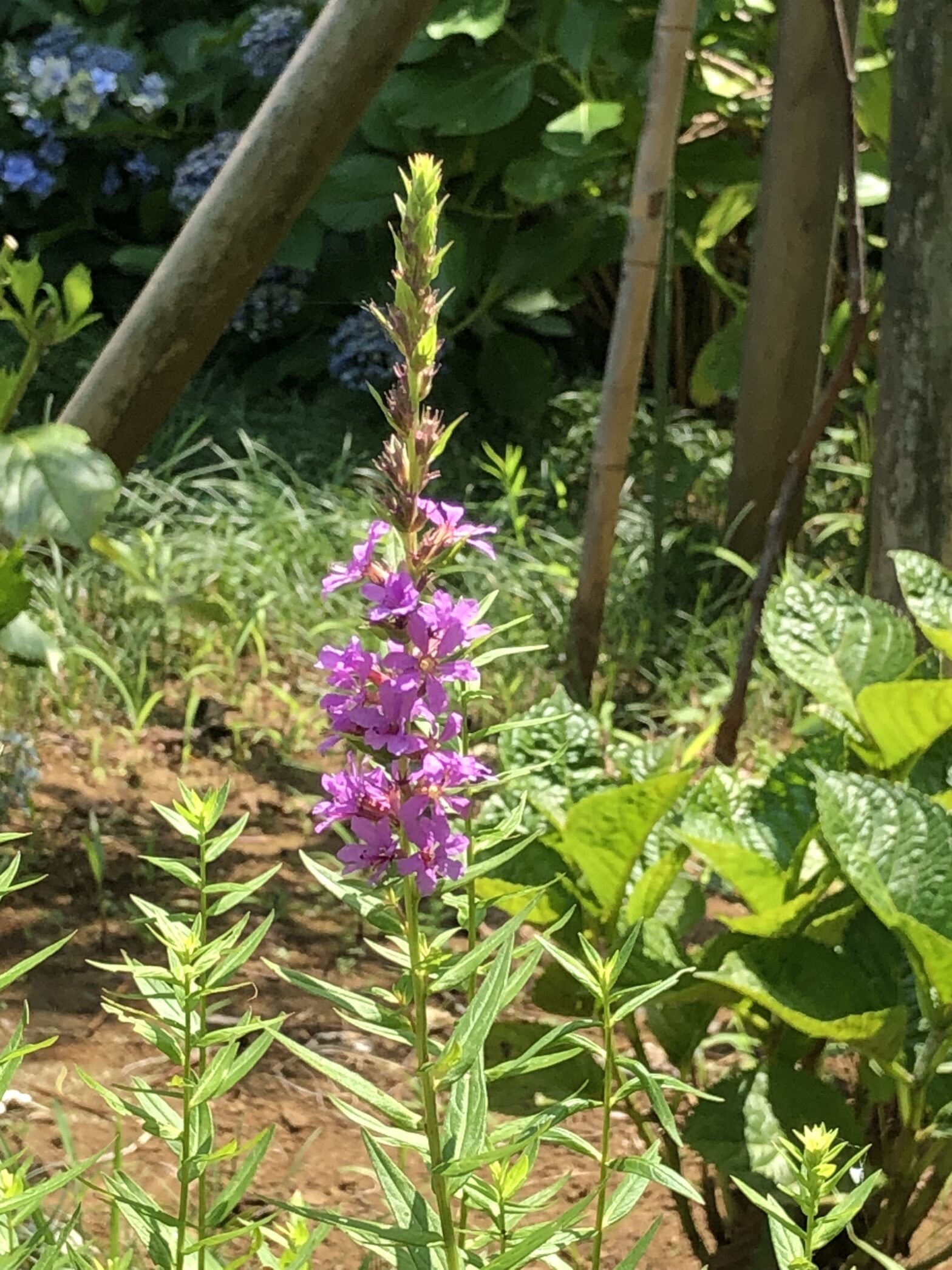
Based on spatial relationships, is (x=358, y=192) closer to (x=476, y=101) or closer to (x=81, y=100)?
(x=476, y=101)

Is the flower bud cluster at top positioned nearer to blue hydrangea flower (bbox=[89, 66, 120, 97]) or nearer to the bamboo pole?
the bamboo pole

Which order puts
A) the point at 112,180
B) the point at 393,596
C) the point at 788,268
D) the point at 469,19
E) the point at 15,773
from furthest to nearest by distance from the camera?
1. the point at 112,180
2. the point at 469,19
3. the point at 788,268
4. the point at 15,773
5. the point at 393,596

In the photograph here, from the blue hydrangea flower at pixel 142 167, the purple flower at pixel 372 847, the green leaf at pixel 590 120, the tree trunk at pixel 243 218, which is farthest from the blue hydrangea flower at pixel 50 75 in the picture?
the purple flower at pixel 372 847

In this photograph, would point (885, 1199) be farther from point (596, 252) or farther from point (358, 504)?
point (596, 252)

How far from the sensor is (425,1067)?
520 millimetres

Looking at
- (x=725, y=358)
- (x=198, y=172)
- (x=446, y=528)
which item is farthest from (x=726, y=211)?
(x=446, y=528)

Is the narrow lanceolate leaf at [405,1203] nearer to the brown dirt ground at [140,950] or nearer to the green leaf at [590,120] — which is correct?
the brown dirt ground at [140,950]

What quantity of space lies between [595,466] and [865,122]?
35.0 inches

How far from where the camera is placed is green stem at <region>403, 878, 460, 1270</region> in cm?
53

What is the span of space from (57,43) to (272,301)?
83 centimetres

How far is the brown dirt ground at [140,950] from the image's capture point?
1071 millimetres

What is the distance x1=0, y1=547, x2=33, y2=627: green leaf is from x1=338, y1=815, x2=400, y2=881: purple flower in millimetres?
763

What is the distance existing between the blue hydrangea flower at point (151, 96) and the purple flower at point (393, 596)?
3.12 meters

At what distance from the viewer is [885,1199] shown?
90 cm
